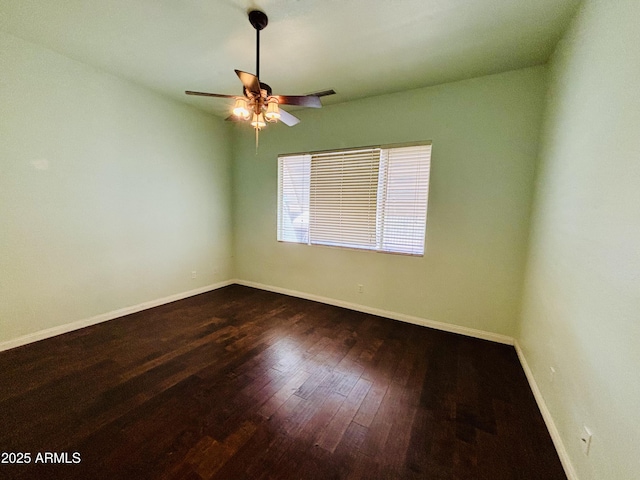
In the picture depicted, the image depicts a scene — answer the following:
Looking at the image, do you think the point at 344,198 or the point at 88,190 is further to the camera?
the point at 344,198

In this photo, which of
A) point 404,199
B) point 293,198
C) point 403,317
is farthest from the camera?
point 293,198

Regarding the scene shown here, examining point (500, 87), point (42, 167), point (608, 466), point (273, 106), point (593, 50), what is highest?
point (500, 87)

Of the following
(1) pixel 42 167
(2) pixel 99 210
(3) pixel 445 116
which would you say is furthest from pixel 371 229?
(1) pixel 42 167

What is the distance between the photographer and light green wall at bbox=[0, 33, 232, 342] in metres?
2.25

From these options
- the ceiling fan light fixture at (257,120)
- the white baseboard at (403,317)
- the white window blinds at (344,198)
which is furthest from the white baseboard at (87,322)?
the ceiling fan light fixture at (257,120)

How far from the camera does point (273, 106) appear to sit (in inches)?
74.1

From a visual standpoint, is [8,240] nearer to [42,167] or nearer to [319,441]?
[42,167]

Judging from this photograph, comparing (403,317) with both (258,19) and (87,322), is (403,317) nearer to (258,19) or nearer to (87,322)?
(258,19)

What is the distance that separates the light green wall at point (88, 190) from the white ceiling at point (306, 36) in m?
0.36

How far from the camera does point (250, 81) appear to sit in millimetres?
1713

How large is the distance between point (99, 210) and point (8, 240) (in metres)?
0.74

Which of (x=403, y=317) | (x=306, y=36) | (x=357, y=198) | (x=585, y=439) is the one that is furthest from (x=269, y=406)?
(x=306, y=36)

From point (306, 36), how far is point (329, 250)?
2438 mm

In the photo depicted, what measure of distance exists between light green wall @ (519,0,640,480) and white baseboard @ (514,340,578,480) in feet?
0.15
